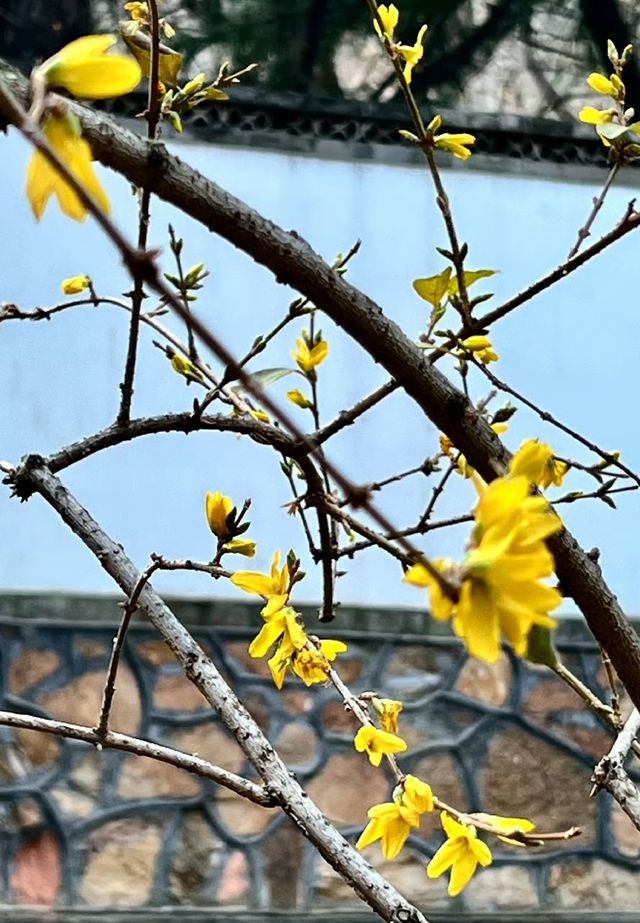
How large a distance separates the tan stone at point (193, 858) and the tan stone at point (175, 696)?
186mm

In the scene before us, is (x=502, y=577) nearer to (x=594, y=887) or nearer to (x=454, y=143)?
(x=454, y=143)

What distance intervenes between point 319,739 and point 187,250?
0.95m

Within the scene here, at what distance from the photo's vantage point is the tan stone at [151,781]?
6.43 feet

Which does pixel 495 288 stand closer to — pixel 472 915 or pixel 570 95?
pixel 570 95

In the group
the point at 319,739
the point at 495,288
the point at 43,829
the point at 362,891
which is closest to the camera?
the point at 362,891

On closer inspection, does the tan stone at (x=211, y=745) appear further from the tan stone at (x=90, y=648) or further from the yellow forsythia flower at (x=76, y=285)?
the yellow forsythia flower at (x=76, y=285)

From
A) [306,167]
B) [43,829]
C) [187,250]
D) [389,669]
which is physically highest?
[306,167]

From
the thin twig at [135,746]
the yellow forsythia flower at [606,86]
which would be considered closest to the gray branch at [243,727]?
the thin twig at [135,746]

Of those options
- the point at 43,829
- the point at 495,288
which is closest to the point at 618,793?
the point at 43,829

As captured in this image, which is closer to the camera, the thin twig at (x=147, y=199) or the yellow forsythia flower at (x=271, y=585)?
the thin twig at (x=147, y=199)

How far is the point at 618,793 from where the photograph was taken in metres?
0.52

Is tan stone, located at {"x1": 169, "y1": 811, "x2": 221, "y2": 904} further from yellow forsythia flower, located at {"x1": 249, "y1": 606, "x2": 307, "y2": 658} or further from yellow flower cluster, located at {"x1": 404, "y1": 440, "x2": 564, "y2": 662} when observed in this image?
yellow flower cluster, located at {"x1": 404, "y1": 440, "x2": 564, "y2": 662}

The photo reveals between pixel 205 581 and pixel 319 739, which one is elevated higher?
pixel 205 581

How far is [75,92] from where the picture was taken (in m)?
0.29
